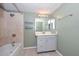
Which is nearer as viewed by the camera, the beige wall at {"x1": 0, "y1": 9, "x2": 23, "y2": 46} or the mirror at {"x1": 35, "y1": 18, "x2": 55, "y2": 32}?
the beige wall at {"x1": 0, "y1": 9, "x2": 23, "y2": 46}

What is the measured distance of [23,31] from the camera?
1.90m

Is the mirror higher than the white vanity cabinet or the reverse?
higher

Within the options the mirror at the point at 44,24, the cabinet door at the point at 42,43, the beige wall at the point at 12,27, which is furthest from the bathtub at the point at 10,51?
the cabinet door at the point at 42,43

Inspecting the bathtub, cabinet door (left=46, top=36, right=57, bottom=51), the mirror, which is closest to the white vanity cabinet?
cabinet door (left=46, top=36, right=57, bottom=51)

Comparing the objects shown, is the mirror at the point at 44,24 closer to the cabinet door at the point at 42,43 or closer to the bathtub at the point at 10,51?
the cabinet door at the point at 42,43

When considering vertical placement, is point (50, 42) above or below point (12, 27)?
below

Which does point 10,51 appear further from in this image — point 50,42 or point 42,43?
point 50,42

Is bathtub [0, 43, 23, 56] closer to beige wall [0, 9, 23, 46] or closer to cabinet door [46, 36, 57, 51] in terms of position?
beige wall [0, 9, 23, 46]

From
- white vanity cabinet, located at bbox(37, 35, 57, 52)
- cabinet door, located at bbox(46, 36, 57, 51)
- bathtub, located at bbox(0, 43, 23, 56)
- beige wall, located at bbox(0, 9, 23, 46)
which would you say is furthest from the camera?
white vanity cabinet, located at bbox(37, 35, 57, 52)

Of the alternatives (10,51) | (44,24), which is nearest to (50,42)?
(44,24)

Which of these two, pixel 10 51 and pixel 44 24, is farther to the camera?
pixel 44 24

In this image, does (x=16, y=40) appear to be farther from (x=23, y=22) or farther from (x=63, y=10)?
(x=63, y=10)

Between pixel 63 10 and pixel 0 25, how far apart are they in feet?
4.51

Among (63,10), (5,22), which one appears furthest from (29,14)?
(63,10)
